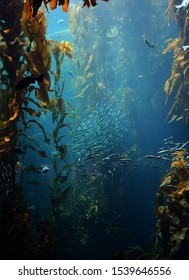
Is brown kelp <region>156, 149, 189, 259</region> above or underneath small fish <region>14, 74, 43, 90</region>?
underneath

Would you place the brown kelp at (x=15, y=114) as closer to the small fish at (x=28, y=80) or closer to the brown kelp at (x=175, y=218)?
the small fish at (x=28, y=80)

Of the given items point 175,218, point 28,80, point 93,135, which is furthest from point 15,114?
point 93,135

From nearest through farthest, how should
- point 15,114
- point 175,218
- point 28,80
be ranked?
point 28,80 < point 15,114 < point 175,218

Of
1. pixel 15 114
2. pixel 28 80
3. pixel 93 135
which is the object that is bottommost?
pixel 15 114

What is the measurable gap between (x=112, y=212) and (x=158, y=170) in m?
4.04

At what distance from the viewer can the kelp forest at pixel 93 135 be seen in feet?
14.9

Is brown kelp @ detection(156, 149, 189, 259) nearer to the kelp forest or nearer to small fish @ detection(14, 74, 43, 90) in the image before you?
the kelp forest

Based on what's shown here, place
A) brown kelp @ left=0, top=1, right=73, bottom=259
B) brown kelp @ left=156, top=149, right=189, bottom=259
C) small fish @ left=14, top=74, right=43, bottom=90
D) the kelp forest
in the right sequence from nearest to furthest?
1. small fish @ left=14, top=74, right=43, bottom=90
2. brown kelp @ left=0, top=1, right=73, bottom=259
3. the kelp forest
4. brown kelp @ left=156, top=149, right=189, bottom=259

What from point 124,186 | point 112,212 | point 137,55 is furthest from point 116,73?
point 112,212

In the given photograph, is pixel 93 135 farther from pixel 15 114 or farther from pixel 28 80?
pixel 28 80

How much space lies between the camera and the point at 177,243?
186 inches

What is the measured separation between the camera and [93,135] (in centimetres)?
1073

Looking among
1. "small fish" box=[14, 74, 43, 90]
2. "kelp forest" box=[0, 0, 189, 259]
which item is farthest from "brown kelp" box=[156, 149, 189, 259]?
"small fish" box=[14, 74, 43, 90]

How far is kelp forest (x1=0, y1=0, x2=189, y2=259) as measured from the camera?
14.9 feet
